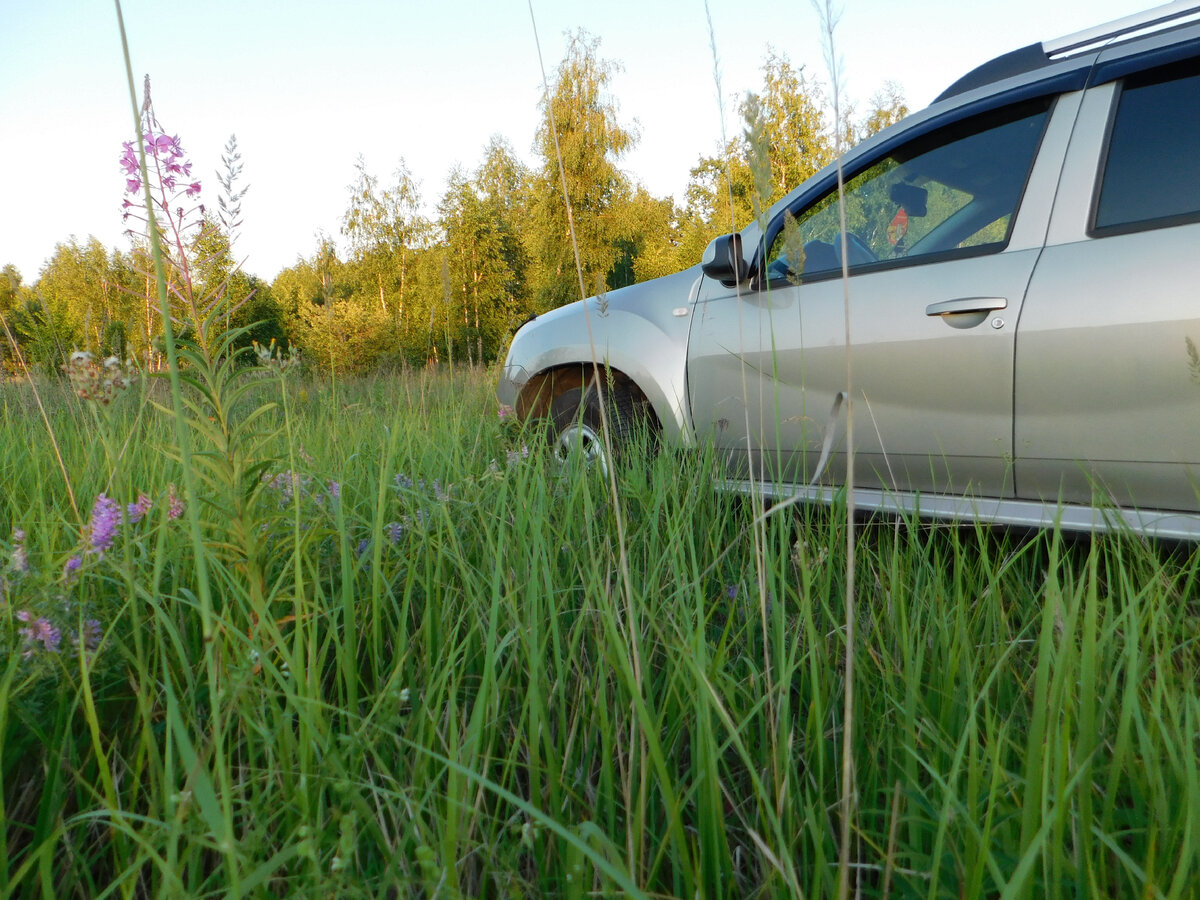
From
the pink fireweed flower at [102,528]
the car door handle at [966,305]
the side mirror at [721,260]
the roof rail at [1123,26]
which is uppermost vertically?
the roof rail at [1123,26]

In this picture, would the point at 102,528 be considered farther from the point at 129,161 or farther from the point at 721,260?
the point at 721,260

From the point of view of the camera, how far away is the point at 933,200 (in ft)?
8.79

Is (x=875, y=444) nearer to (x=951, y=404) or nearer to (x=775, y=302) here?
(x=951, y=404)

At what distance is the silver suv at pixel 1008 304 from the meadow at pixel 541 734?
19.5 inches

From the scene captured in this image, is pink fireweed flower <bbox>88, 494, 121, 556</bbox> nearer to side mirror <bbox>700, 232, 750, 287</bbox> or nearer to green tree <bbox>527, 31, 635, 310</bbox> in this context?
side mirror <bbox>700, 232, 750, 287</bbox>

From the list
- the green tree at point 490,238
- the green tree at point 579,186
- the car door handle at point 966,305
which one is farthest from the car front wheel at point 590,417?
the green tree at point 579,186

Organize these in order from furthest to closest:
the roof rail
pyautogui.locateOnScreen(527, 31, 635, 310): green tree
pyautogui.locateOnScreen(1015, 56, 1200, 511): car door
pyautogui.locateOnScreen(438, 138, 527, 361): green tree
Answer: pyautogui.locateOnScreen(527, 31, 635, 310): green tree, pyautogui.locateOnScreen(438, 138, 527, 361): green tree, the roof rail, pyautogui.locateOnScreen(1015, 56, 1200, 511): car door

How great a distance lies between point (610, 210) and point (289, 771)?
29100mm

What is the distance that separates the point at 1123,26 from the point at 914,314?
1.06 meters

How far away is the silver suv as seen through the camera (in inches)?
76.4

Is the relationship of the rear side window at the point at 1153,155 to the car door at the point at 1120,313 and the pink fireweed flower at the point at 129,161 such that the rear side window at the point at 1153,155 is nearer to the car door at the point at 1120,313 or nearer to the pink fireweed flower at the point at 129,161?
the car door at the point at 1120,313

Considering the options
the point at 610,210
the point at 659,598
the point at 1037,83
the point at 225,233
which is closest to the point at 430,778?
the point at 659,598

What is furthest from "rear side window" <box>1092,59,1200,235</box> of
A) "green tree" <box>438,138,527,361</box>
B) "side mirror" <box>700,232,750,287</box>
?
"green tree" <box>438,138,527,361</box>

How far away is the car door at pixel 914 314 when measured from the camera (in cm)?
222
